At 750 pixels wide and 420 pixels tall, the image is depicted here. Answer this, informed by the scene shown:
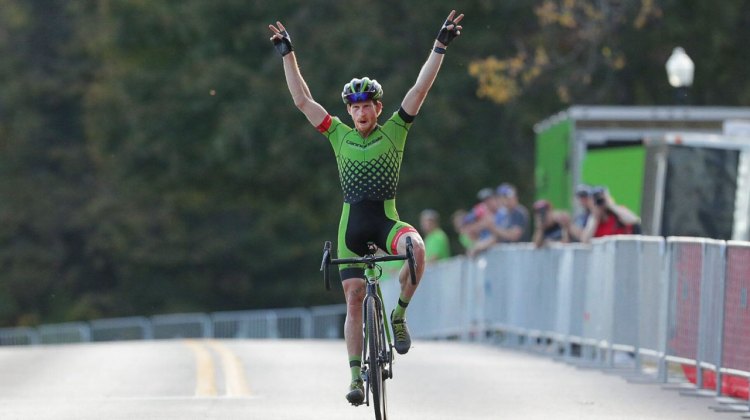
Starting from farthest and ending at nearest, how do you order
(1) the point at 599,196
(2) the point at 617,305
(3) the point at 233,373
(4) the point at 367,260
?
(1) the point at 599,196, (2) the point at 617,305, (3) the point at 233,373, (4) the point at 367,260

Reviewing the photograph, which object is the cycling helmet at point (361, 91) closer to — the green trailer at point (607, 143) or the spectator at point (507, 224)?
the green trailer at point (607, 143)

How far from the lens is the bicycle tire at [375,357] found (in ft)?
38.1

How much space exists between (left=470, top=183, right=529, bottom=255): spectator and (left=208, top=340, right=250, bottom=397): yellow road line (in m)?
3.90

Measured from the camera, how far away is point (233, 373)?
684 inches

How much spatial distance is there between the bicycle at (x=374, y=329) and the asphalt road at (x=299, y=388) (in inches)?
50.8

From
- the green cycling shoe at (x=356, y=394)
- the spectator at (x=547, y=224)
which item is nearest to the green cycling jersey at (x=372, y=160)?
the green cycling shoe at (x=356, y=394)

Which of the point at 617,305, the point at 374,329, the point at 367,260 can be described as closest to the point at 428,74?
the point at 367,260

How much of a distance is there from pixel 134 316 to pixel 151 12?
442 inches

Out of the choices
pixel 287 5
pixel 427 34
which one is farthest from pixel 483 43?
pixel 287 5

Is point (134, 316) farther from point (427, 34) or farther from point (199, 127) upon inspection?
point (427, 34)

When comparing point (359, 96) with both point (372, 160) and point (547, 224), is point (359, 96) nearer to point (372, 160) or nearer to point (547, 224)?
point (372, 160)

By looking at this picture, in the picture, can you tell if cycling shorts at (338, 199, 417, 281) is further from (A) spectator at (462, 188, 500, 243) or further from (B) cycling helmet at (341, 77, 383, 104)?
(A) spectator at (462, 188, 500, 243)

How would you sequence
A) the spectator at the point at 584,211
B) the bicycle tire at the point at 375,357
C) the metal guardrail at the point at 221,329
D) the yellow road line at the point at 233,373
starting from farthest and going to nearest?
the metal guardrail at the point at 221,329 → the spectator at the point at 584,211 → the yellow road line at the point at 233,373 → the bicycle tire at the point at 375,357

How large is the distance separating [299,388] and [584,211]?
728 cm
